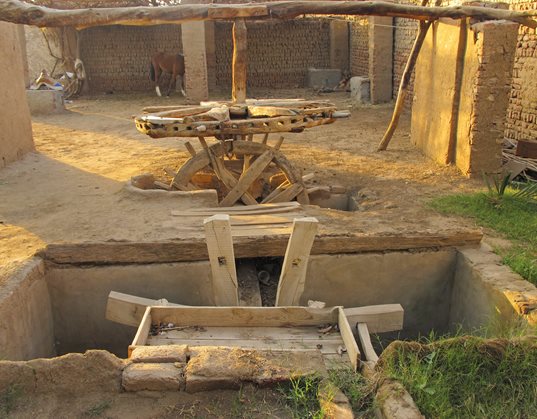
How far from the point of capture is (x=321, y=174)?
756cm

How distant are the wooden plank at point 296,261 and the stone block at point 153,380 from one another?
162 cm

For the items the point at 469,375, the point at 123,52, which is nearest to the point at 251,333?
the point at 469,375

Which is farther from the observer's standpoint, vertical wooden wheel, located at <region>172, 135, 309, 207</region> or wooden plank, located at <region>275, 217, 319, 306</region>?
vertical wooden wheel, located at <region>172, 135, 309, 207</region>

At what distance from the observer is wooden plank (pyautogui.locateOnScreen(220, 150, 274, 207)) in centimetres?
640

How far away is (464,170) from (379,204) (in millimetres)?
1769

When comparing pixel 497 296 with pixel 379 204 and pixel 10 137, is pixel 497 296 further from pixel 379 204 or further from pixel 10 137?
pixel 10 137

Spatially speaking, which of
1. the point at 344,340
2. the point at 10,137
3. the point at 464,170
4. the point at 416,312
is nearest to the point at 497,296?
the point at 416,312

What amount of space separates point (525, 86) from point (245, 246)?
5.48m

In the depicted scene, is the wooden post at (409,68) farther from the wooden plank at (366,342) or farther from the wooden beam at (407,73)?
the wooden plank at (366,342)

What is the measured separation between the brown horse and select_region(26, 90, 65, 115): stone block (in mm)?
3370

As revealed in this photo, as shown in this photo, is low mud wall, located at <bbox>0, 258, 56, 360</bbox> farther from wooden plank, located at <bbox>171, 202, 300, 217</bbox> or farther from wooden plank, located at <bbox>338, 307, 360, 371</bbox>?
wooden plank, located at <bbox>338, 307, 360, 371</bbox>

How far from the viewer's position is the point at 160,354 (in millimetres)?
2902

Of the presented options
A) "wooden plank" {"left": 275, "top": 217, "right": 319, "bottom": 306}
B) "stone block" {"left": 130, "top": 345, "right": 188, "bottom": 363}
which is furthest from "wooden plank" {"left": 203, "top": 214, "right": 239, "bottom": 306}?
"stone block" {"left": 130, "top": 345, "right": 188, "bottom": 363}

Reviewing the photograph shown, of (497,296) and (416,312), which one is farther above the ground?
(497,296)
